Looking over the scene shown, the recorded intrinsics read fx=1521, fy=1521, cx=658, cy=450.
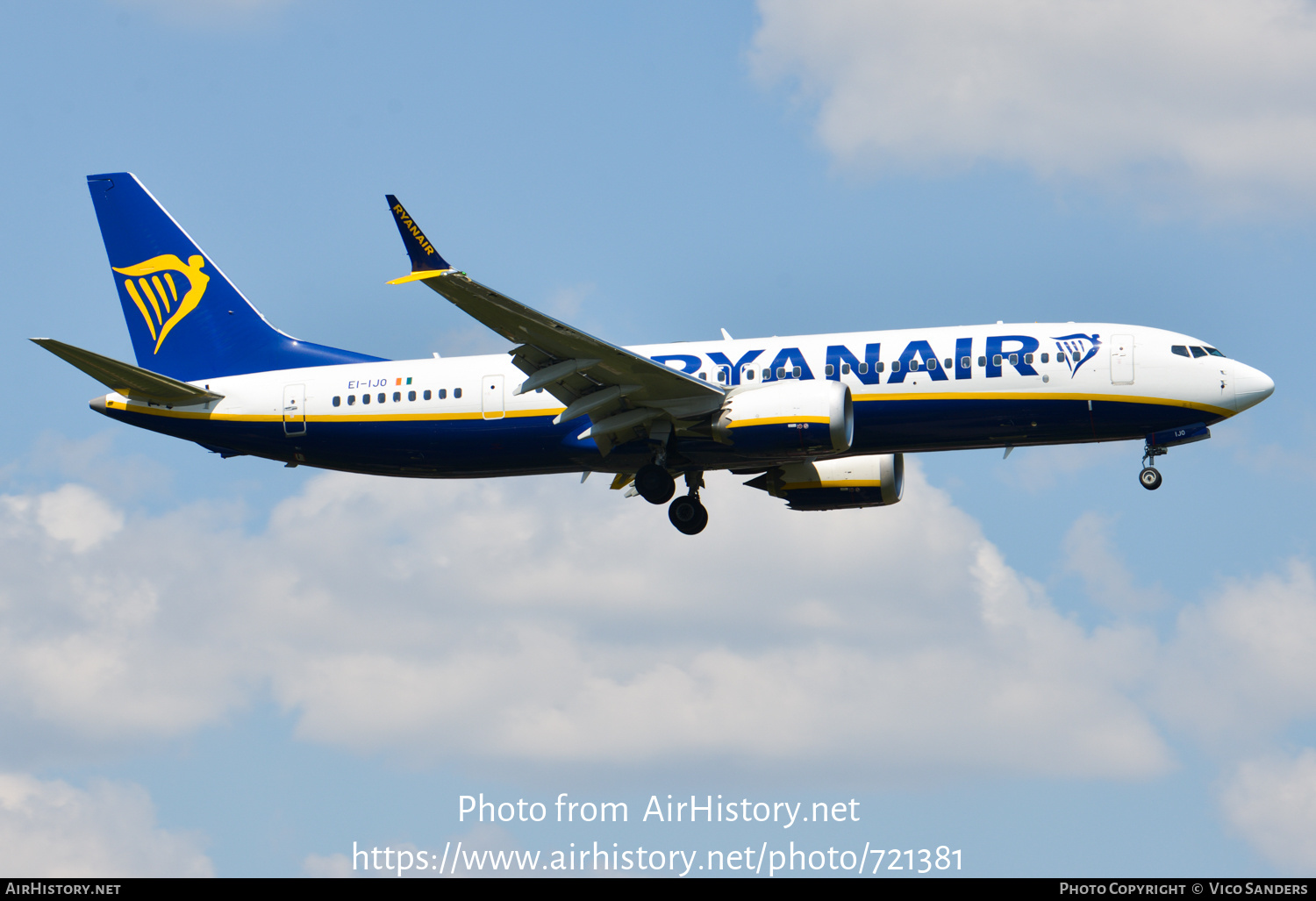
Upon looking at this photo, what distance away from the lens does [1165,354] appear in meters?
40.1

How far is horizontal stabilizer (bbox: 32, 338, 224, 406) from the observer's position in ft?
139

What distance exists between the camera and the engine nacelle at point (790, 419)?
38.6 meters

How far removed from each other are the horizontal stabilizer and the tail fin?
168 cm

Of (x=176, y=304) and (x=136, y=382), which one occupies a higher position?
(x=176, y=304)

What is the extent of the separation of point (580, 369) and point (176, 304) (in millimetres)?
16511

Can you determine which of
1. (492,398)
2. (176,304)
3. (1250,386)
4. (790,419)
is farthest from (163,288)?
(1250,386)

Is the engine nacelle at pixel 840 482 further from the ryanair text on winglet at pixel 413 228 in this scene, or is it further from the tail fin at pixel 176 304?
the ryanair text on winglet at pixel 413 228

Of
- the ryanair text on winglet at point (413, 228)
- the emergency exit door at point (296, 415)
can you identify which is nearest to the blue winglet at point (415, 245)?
the ryanair text on winglet at point (413, 228)

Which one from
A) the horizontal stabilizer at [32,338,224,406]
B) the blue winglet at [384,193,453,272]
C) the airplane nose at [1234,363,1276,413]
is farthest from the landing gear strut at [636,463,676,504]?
the airplane nose at [1234,363,1276,413]

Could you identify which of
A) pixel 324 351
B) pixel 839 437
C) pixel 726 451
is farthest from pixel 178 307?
pixel 839 437

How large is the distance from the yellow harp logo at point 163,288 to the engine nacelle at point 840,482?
759 inches

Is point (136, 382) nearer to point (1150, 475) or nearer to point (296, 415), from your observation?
point (296, 415)

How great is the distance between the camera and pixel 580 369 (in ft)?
129

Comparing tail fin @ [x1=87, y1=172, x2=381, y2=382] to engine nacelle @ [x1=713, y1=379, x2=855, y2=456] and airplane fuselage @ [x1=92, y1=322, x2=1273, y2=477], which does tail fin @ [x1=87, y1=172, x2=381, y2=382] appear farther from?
engine nacelle @ [x1=713, y1=379, x2=855, y2=456]
